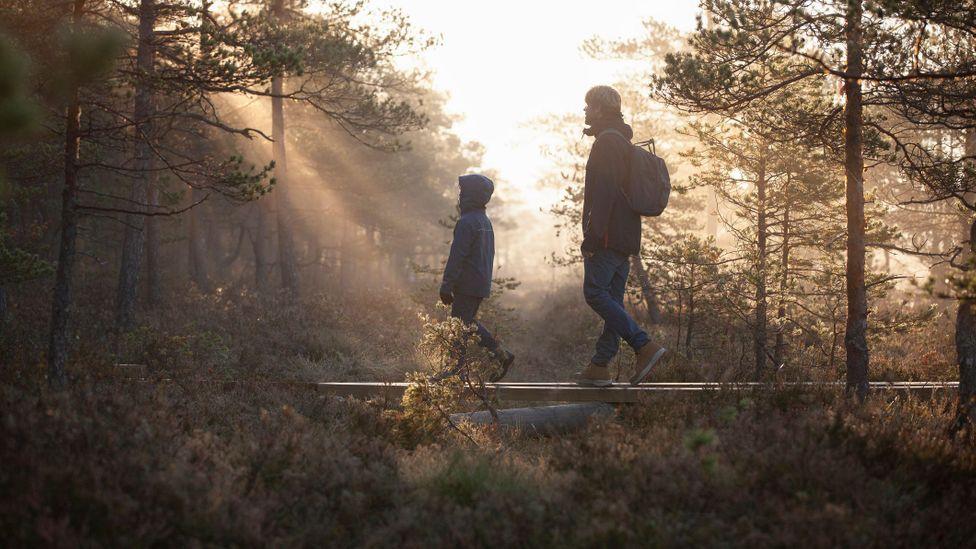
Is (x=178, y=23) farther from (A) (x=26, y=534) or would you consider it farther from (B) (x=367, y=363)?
(A) (x=26, y=534)

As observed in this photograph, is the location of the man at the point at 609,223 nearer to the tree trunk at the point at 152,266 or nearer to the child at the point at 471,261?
the child at the point at 471,261

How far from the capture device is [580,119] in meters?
23.4

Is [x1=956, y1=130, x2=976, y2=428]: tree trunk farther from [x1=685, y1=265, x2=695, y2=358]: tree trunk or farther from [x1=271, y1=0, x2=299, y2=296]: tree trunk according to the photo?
[x1=271, y1=0, x2=299, y2=296]: tree trunk

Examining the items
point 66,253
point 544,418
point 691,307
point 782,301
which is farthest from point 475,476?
point 691,307

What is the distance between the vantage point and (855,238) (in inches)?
258

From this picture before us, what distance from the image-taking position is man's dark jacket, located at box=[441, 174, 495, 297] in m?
7.56

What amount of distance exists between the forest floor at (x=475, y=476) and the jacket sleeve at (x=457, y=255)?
187 centimetres

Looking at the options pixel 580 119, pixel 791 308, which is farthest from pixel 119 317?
pixel 580 119

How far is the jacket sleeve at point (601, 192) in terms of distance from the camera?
20.4 feet

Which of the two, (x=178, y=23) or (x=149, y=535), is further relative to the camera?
(x=178, y=23)

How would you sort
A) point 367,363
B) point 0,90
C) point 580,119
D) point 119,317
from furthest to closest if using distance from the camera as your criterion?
point 580,119 < point 119,317 < point 367,363 < point 0,90

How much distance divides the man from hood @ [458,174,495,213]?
5.58 ft

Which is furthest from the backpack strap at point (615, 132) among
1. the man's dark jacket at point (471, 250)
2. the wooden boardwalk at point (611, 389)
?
the wooden boardwalk at point (611, 389)

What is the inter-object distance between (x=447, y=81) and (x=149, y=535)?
131ft
